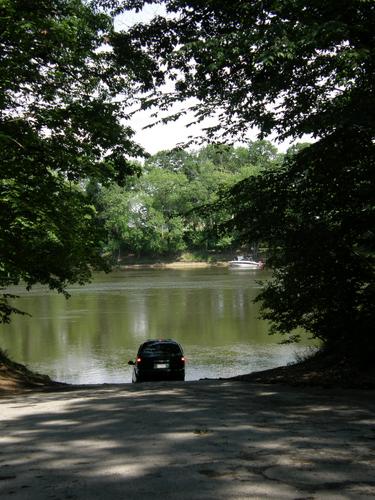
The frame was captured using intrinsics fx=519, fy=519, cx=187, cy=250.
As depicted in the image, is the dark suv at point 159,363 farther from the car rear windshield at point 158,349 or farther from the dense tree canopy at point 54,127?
the dense tree canopy at point 54,127

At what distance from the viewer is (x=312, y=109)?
33.1 ft

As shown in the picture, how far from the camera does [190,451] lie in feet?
15.0

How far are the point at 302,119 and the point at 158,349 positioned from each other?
8.37 m

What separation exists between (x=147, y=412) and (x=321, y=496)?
3764 mm

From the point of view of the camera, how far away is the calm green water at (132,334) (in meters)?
22.2

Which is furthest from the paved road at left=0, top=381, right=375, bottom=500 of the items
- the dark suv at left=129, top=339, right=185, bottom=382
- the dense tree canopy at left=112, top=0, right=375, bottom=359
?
the dark suv at left=129, top=339, right=185, bottom=382

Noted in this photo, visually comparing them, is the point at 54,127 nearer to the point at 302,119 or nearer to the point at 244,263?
the point at 302,119

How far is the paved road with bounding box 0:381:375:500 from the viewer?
11.9 ft

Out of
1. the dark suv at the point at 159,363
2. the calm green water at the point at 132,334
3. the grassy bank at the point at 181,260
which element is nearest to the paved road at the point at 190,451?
the dark suv at the point at 159,363

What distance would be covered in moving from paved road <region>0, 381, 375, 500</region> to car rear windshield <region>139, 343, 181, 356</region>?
767 centimetres

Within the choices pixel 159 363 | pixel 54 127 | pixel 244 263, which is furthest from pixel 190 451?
pixel 244 263

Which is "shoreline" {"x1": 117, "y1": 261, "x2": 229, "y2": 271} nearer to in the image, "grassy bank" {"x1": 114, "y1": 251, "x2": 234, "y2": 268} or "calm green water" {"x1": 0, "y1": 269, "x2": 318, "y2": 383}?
"grassy bank" {"x1": 114, "y1": 251, "x2": 234, "y2": 268}

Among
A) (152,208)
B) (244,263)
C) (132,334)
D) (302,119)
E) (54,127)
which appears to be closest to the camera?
(302,119)

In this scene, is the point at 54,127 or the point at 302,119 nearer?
the point at 302,119
